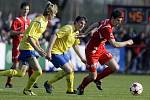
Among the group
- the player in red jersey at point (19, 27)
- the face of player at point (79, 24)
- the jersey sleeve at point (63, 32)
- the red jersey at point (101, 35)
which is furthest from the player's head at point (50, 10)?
the player in red jersey at point (19, 27)

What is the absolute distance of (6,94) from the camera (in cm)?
1909

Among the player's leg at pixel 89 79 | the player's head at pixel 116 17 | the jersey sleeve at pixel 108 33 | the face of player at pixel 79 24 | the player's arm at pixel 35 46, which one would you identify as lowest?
the player's leg at pixel 89 79

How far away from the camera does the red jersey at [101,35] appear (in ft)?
64.2

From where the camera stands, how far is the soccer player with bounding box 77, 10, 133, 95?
1956cm

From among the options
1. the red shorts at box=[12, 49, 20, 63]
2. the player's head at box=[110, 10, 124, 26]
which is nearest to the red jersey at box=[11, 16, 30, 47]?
the red shorts at box=[12, 49, 20, 63]

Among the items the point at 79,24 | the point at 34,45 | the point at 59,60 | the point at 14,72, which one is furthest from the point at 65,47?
the point at 14,72

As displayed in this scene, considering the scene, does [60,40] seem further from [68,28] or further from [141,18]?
[141,18]

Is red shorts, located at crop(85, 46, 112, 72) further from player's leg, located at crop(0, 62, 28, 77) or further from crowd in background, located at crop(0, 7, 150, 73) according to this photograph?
crowd in background, located at crop(0, 7, 150, 73)

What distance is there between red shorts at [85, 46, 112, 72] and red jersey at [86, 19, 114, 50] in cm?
13

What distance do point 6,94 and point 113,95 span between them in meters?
2.80

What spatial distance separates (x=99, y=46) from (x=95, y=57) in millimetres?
327

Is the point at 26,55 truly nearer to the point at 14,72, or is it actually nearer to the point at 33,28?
the point at 14,72

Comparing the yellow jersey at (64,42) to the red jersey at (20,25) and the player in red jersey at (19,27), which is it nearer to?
the player in red jersey at (19,27)

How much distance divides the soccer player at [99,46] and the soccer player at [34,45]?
1507 mm
